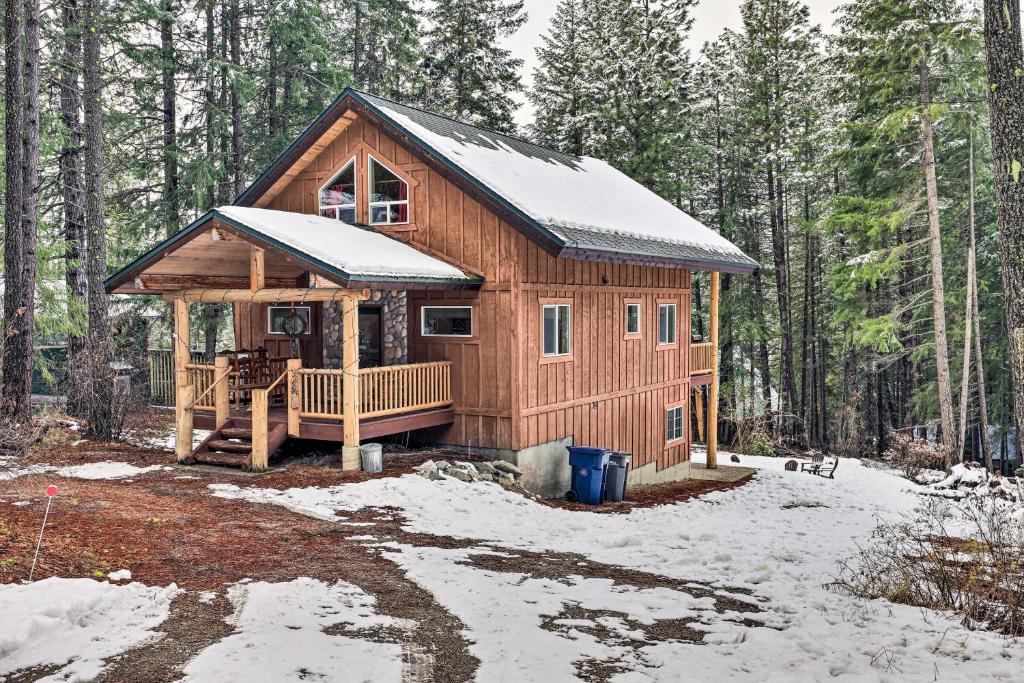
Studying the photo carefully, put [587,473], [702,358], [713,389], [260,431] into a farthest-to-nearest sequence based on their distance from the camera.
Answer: [702,358], [713,389], [587,473], [260,431]

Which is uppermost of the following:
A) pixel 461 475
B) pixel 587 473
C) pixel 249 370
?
pixel 249 370

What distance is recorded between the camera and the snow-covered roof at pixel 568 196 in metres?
14.3

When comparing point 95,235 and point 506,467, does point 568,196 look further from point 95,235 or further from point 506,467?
point 95,235

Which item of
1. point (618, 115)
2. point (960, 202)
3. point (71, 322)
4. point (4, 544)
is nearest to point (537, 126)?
point (618, 115)

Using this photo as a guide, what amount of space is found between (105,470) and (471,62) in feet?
70.6

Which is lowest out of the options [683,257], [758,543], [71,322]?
[758,543]

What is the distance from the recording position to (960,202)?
27562 mm

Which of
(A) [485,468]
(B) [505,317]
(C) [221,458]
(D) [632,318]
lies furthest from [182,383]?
(D) [632,318]

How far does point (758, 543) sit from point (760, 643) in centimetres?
418

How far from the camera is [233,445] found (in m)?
13.5

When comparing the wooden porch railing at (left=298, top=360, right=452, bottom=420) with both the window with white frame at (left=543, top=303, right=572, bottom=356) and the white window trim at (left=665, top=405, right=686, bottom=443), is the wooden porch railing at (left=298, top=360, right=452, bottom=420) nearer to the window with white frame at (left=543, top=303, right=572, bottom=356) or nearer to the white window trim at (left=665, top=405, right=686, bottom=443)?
the window with white frame at (left=543, top=303, right=572, bottom=356)

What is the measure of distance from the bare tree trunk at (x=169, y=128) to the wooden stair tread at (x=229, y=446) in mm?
12303

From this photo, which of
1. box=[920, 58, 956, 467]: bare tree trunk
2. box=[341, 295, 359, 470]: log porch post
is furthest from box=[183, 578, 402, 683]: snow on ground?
box=[920, 58, 956, 467]: bare tree trunk

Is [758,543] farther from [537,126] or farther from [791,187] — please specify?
[537,126]
